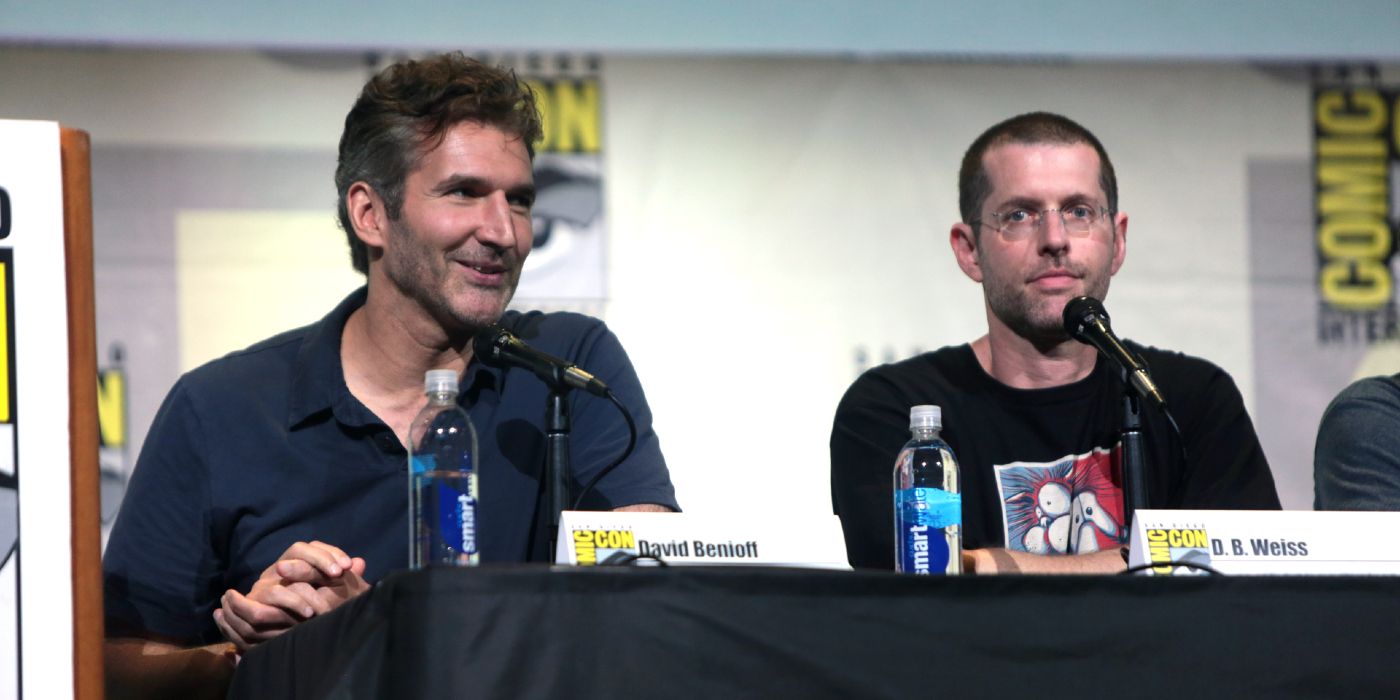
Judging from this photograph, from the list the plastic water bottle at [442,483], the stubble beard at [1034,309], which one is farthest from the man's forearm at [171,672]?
the stubble beard at [1034,309]

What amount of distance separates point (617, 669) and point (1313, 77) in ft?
9.45

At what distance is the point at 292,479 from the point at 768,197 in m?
1.56

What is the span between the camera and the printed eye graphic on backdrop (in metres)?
3.41

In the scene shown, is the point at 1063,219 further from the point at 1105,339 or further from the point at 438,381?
the point at 438,381

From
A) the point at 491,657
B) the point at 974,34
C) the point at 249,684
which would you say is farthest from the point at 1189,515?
the point at 974,34

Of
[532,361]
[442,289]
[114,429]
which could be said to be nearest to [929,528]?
[532,361]

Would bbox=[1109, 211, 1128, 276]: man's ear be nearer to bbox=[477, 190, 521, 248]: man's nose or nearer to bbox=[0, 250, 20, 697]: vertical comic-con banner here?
bbox=[477, 190, 521, 248]: man's nose

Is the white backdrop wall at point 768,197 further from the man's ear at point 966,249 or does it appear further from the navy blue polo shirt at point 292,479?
the navy blue polo shirt at point 292,479

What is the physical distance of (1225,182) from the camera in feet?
11.8

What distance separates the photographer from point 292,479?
225cm

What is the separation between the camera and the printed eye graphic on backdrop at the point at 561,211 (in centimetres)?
341

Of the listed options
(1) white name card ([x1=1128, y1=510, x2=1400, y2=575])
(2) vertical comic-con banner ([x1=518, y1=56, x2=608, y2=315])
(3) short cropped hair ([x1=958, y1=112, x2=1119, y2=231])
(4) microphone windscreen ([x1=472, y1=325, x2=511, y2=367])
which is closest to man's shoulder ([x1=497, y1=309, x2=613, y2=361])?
(4) microphone windscreen ([x1=472, y1=325, x2=511, y2=367])

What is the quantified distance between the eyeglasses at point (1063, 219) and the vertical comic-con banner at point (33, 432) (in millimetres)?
1644

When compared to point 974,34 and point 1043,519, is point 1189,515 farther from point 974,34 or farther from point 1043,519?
point 974,34
